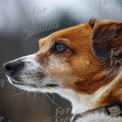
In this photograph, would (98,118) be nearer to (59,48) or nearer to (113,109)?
(113,109)

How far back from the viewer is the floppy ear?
2.19m

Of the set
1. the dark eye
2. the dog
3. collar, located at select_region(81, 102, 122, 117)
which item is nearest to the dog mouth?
the dog

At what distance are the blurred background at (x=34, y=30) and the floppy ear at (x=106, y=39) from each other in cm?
6

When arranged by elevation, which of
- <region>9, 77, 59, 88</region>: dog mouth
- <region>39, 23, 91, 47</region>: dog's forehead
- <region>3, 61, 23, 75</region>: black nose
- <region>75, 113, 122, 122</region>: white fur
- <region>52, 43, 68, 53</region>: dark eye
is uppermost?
<region>39, 23, 91, 47</region>: dog's forehead

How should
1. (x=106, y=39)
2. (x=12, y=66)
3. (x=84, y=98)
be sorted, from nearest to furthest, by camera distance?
(x=106, y=39)
(x=84, y=98)
(x=12, y=66)

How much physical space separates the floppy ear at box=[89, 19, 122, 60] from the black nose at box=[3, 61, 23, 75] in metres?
0.40

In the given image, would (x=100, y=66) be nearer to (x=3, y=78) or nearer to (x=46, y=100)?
(x=46, y=100)

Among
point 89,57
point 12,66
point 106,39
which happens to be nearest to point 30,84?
point 12,66

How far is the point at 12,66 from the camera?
7.93 feet

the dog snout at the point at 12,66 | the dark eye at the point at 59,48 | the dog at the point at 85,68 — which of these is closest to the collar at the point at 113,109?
the dog at the point at 85,68

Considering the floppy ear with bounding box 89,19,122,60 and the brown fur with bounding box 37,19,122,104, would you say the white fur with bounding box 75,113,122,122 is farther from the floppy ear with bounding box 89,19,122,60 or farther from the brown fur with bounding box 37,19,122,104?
the floppy ear with bounding box 89,19,122,60

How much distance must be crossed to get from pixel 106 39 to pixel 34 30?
1.47 feet

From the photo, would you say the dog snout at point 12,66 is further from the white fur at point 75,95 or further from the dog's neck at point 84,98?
the dog's neck at point 84,98

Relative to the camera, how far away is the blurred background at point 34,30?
91.5 inches
